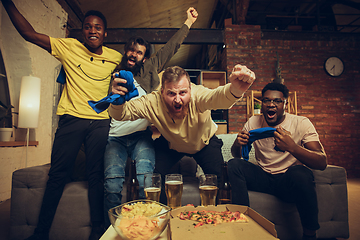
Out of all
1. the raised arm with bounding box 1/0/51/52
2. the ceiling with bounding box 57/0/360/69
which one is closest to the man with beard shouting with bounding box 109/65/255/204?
the raised arm with bounding box 1/0/51/52

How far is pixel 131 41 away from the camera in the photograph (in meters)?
1.74

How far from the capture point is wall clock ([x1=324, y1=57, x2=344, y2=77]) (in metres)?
4.76

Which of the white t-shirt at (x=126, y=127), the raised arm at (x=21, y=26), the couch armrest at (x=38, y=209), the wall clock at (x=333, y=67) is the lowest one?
the couch armrest at (x=38, y=209)

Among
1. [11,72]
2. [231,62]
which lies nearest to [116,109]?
[11,72]

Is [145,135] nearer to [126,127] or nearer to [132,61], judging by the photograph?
[126,127]

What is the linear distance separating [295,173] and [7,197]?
3.29m

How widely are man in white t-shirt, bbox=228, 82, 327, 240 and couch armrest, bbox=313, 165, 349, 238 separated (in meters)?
0.16

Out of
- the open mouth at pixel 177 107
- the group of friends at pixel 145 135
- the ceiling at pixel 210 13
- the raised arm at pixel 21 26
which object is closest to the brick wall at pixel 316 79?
the ceiling at pixel 210 13

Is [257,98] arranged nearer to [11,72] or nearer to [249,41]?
[249,41]

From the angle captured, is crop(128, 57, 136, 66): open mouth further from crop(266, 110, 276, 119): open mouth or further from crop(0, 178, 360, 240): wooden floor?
crop(0, 178, 360, 240): wooden floor

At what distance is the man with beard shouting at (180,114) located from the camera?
1310mm

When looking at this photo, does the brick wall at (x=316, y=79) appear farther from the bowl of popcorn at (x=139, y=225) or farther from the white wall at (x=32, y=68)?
the bowl of popcorn at (x=139, y=225)

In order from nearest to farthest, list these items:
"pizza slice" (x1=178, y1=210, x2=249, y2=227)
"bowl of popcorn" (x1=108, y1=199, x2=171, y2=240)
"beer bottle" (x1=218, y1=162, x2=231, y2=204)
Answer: "bowl of popcorn" (x1=108, y1=199, x2=171, y2=240) < "pizza slice" (x1=178, y1=210, x2=249, y2=227) < "beer bottle" (x1=218, y1=162, x2=231, y2=204)

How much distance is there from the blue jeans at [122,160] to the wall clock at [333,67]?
16.0ft
